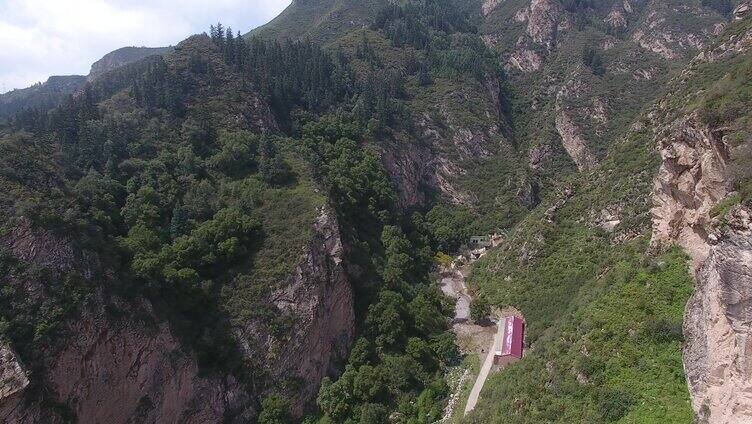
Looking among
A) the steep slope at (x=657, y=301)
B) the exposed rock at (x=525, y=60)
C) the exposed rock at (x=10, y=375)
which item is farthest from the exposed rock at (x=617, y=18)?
the exposed rock at (x=10, y=375)

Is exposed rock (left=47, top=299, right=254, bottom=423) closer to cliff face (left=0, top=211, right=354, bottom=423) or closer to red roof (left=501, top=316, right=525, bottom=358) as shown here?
cliff face (left=0, top=211, right=354, bottom=423)

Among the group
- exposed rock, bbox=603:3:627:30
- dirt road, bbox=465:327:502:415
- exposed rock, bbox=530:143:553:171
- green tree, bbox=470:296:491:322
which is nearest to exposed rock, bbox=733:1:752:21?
exposed rock, bbox=530:143:553:171

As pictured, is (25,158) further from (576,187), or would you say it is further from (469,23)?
(469,23)

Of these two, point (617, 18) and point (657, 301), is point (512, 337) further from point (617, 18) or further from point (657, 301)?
point (617, 18)

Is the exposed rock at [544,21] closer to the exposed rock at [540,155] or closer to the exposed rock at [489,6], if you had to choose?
the exposed rock at [489,6]

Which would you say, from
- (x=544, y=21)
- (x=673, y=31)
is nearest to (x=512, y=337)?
(x=673, y=31)

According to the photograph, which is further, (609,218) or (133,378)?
(609,218)
